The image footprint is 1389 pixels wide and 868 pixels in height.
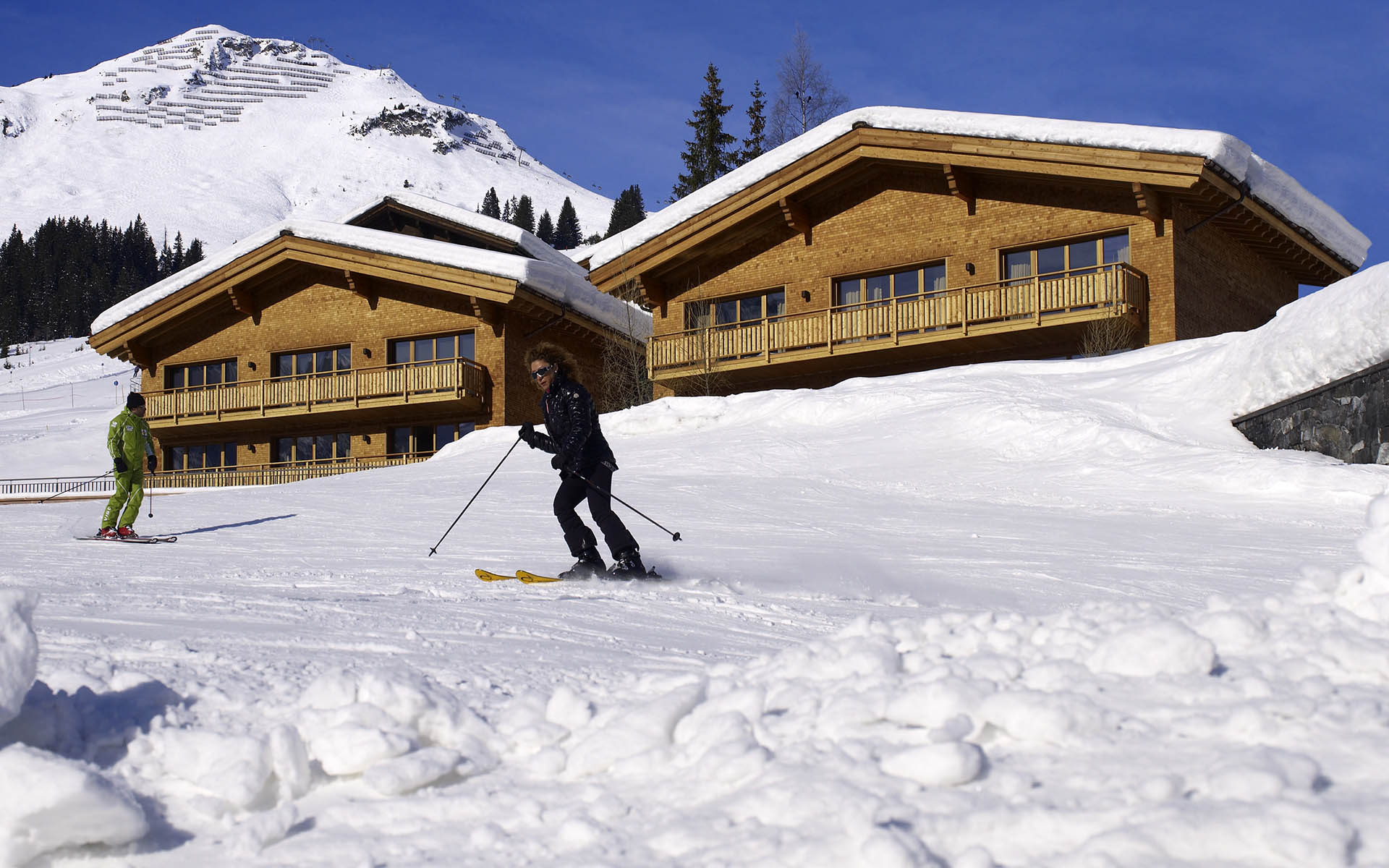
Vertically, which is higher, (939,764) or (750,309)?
(750,309)

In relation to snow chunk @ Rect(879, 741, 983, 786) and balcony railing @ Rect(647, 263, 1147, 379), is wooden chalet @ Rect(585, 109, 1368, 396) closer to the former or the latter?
balcony railing @ Rect(647, 263, 1147, 379)

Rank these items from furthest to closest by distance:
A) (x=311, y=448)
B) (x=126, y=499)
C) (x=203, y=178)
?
(x=203, y=178)
(x=311, y=448)
(x=126, y=499)

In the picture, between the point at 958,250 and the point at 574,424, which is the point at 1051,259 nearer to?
the point at 958,250

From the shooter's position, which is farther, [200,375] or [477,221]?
[200,375]

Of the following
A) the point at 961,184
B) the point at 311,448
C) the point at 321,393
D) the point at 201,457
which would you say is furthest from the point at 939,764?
the point at 201,457

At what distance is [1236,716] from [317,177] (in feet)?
635

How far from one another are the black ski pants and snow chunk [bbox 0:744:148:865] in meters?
4.73

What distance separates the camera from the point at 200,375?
1300 inches

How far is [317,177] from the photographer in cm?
18088

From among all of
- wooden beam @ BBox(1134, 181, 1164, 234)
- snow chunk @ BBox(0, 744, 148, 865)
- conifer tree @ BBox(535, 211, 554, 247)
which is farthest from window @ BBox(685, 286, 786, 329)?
conifer tree @ BBox(535, 211, 554, 247)

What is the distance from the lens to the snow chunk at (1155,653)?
3281 mm

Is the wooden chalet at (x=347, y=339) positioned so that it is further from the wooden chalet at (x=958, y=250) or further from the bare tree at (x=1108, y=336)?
the bare tree at (x=1108, y=336)

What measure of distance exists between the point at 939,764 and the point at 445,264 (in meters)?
25.5

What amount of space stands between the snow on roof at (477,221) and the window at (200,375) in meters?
5.54
